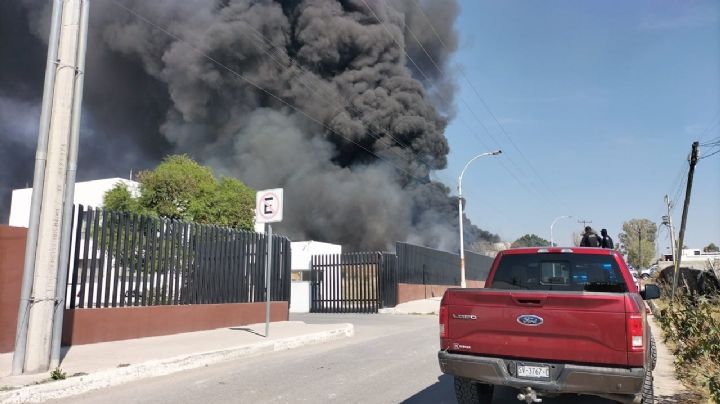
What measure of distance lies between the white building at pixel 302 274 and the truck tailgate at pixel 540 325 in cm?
1383

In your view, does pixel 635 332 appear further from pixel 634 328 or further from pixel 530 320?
pixel 530 320

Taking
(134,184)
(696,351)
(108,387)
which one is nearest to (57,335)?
(108,387)

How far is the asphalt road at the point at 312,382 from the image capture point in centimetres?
577

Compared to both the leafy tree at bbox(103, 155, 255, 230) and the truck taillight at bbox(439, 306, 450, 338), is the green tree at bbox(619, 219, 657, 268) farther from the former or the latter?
the truck taillight at bbox(439, 306, 450, 338)

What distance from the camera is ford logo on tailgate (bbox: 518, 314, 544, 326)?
4340mm

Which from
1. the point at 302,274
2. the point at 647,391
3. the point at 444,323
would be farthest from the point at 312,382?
the point at 302,274

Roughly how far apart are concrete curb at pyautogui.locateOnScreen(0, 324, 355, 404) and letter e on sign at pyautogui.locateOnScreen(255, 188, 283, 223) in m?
2.20

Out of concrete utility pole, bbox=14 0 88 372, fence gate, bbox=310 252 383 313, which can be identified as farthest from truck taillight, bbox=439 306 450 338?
fence gate, bbox=310 252 383 313

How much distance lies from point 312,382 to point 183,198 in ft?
84.9

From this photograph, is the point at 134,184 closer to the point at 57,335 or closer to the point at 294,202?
the point at 294,202

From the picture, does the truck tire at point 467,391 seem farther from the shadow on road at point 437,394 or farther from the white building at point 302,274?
the white building at point 302,274

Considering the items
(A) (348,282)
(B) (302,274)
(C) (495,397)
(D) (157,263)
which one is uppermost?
(B) (302,274)

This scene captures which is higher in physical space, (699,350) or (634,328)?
(634,328)

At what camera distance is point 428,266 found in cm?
2683
